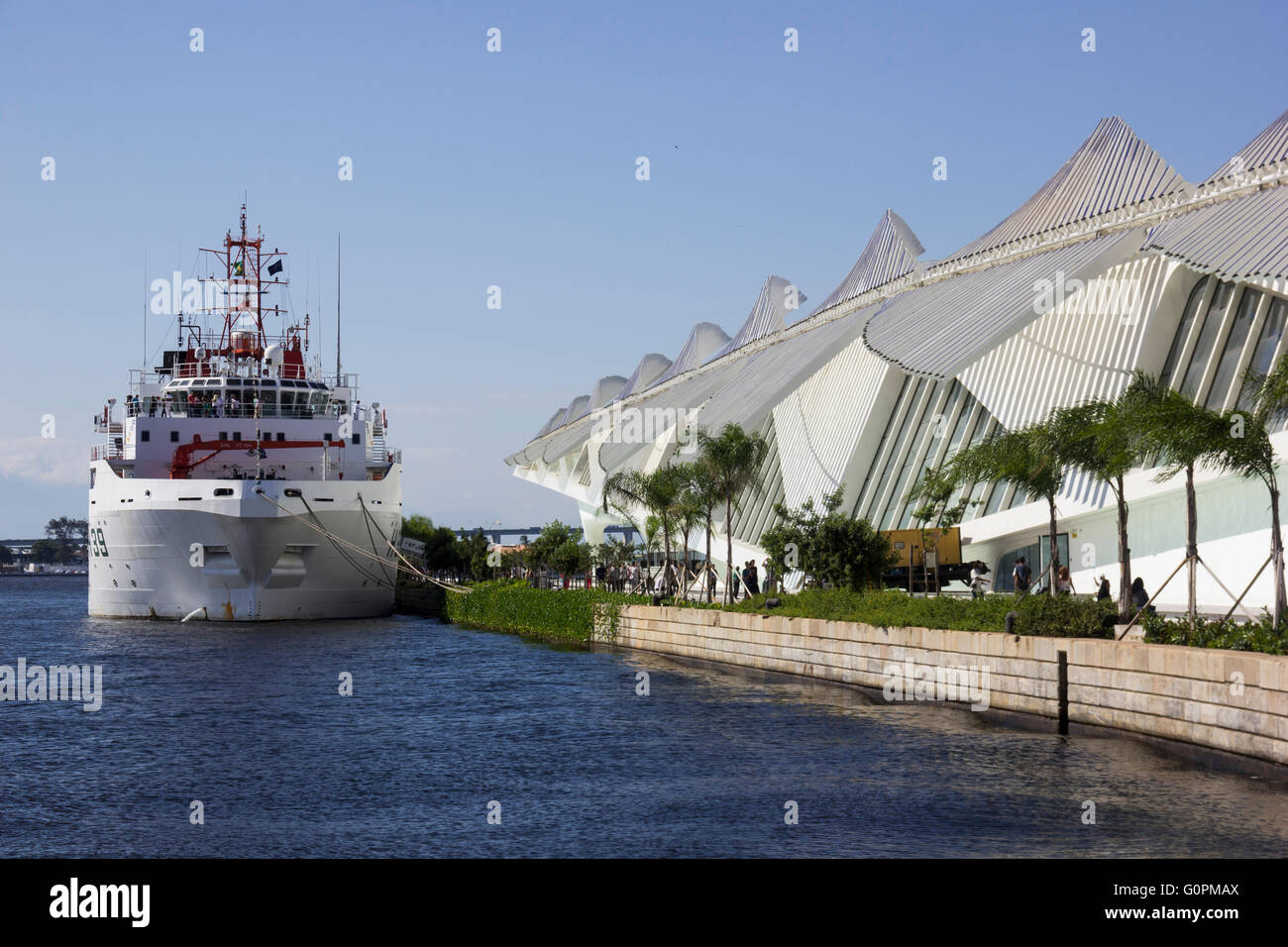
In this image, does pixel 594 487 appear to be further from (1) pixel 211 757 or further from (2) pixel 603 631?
(1) pixel 211 757

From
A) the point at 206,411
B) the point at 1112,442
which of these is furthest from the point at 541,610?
the point at 1112,442

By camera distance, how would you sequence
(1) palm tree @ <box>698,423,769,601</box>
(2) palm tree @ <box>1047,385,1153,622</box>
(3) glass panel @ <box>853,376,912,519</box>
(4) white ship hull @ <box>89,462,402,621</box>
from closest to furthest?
(2) palm tree @ <box>1047,385,1153,622</box> < (1) palm tree @ <box>698,423,769,601</box> < (3) glass panel @ <box>853,376,912,519</box> < (4) white ship hull @ <box>89,462,402,621</box>

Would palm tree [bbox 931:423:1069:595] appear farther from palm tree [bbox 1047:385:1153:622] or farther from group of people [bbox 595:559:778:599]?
group of people [bbox 595:559:778:599]

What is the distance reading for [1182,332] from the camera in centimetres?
3278

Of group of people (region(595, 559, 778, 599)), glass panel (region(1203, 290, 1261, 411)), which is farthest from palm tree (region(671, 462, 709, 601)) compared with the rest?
glass panel (region(1203, 290, 1261, 411))

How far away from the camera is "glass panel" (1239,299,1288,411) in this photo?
29125 millimetres

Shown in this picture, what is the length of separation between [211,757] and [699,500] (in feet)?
74.3

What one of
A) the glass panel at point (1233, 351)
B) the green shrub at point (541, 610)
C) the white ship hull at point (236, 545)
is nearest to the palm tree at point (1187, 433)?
the glass panel at point (1233, 351)

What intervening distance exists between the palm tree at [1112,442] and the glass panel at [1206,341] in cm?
634

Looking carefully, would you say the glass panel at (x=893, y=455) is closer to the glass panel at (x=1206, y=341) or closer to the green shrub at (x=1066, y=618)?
the glass panel at (x=1206, y=341)

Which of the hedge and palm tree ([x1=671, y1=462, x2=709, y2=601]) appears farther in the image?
palm tree ([x1=671, y1=462, x2=709, y2=601])

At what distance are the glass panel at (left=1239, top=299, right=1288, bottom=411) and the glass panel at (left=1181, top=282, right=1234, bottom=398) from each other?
1441 mm

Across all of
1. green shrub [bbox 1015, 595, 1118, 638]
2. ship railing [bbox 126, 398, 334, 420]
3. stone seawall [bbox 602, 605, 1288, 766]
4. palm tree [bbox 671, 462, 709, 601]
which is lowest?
stone seawall [bbox 602, 605, 1288, 766]
